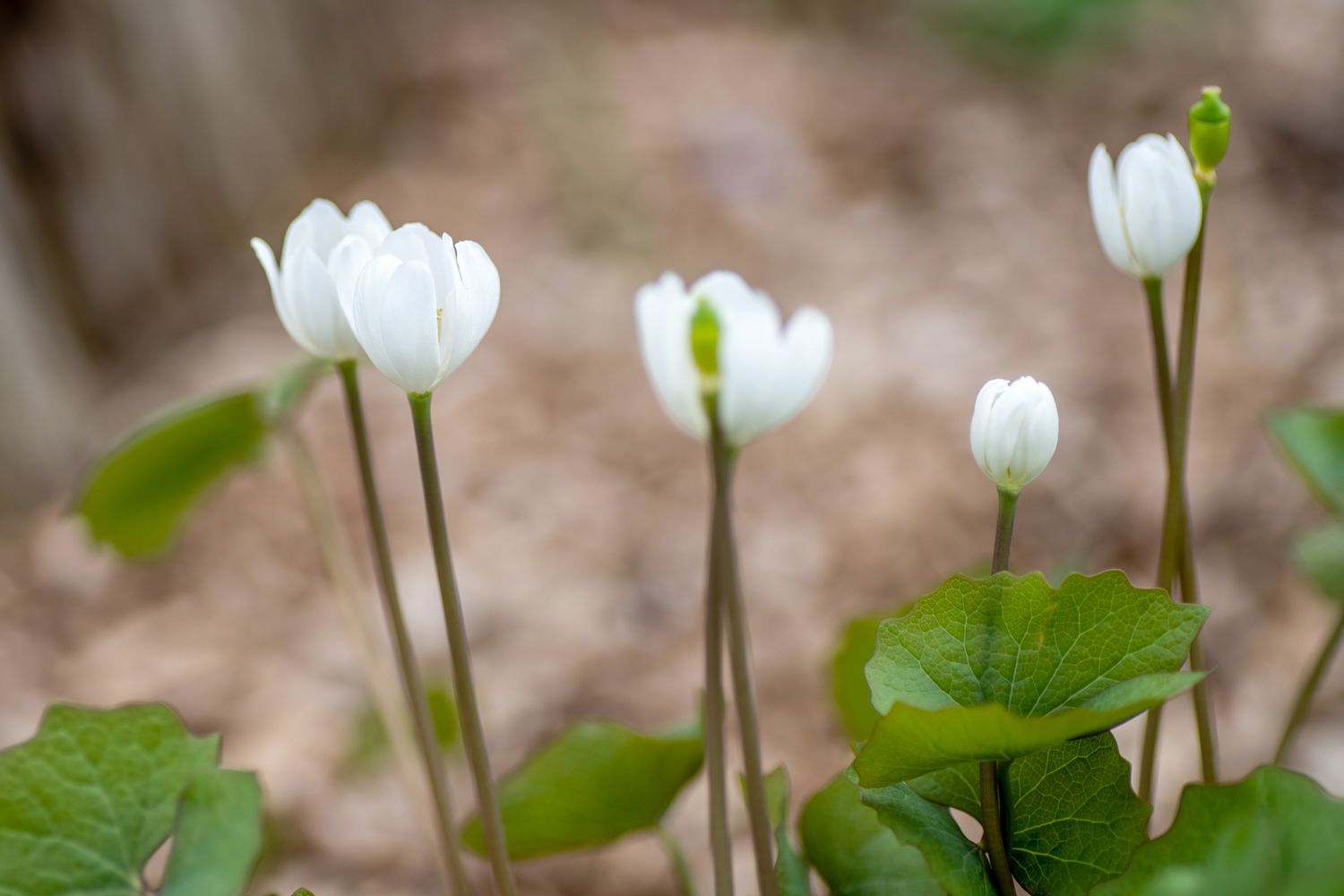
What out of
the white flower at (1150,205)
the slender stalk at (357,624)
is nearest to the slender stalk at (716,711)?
the white flower at (1150,205)

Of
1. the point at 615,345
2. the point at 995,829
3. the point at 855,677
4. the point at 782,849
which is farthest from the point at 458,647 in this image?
the point at 615,345

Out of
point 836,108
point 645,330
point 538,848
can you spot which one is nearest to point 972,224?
point 836,108

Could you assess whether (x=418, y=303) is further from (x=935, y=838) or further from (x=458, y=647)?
(x=935, y=838)

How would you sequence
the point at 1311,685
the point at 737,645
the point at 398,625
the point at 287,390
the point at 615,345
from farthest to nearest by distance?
the point at 615,345 < the point at 287,390 < the point at 1311,685 < the point at 398,625 < the point at 737,645

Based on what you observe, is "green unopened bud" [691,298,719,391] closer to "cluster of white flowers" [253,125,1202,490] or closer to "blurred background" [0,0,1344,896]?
"cluster of white flowers" [253,125,1202,490]

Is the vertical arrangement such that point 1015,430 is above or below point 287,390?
below

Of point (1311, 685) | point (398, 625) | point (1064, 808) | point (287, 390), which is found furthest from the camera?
point (287, 390)
